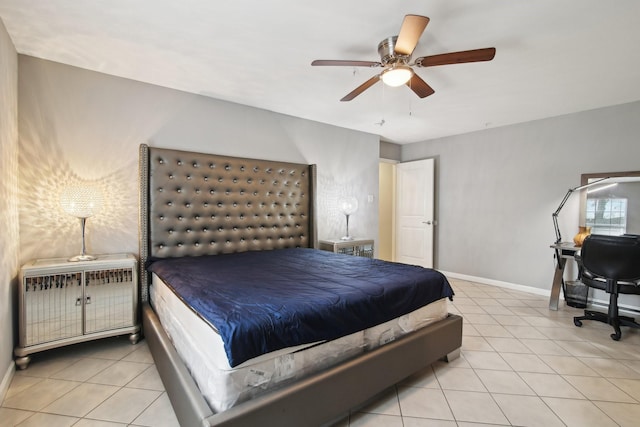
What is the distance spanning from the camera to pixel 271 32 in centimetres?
205

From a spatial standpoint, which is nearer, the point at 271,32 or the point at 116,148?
the point at 271,32

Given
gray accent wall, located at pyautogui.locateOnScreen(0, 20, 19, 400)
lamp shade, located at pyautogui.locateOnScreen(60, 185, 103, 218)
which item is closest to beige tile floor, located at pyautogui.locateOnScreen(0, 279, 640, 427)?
gray accent wall, located at pyautogui.locateOnScreen(0, 20, 19, 400)

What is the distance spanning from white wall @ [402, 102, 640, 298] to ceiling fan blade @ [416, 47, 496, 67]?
2.83 metres

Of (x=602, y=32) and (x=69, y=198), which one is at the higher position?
(x=602, y=32)

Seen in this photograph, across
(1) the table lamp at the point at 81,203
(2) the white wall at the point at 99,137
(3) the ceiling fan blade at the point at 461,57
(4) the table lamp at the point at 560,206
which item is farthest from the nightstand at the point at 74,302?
(4) the table lamp at the point at 560,206

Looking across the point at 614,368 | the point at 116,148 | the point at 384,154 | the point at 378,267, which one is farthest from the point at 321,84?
the point at 614,368

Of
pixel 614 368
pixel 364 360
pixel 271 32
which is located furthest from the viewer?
pixel 614 368

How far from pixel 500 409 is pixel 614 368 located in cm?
123

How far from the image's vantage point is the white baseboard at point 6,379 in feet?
5.95

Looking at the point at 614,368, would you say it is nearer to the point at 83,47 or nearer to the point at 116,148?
the point at 116,148

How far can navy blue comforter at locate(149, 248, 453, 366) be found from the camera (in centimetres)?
129

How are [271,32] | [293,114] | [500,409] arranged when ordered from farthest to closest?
[293,114], [271,32], [500,409]

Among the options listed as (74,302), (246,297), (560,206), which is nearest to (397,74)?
(246,297)

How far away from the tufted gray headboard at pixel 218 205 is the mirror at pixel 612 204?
3.39 meters
